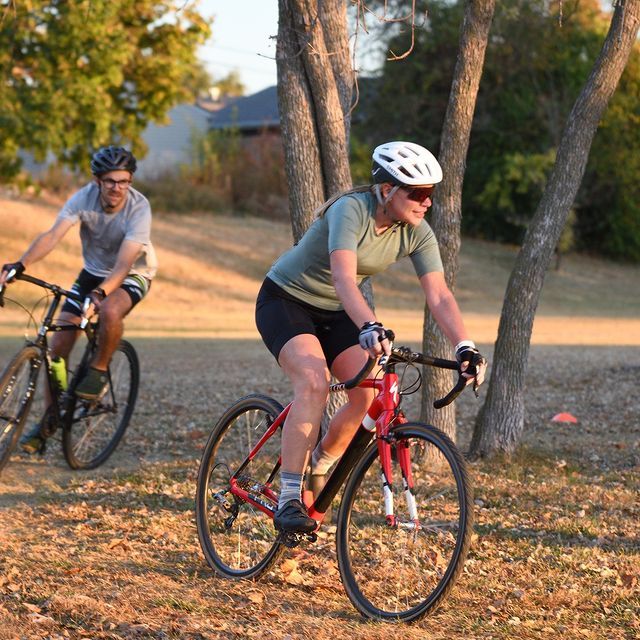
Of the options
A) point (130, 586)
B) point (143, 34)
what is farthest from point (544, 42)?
point (130, 586)

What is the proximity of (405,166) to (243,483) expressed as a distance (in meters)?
1.81

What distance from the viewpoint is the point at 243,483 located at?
18.3 ft

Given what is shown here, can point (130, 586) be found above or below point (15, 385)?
below

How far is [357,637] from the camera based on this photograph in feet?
14.5

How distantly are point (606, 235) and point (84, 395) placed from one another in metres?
36.3

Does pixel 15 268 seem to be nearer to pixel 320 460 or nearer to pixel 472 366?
pixel 320 460

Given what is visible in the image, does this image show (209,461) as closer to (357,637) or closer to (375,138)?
(357,637)

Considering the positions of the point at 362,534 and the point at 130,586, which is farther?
the point at 362,534

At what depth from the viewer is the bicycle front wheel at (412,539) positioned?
4.33 meters

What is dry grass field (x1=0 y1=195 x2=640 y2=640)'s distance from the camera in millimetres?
4645

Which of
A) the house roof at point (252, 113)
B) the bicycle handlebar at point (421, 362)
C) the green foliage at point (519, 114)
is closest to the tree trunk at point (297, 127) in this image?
the bicycle handlebar at point (421, 362)

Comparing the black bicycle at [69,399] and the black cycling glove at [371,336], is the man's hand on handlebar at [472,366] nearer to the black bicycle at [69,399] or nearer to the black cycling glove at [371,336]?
the black cycling glove at [371,336]

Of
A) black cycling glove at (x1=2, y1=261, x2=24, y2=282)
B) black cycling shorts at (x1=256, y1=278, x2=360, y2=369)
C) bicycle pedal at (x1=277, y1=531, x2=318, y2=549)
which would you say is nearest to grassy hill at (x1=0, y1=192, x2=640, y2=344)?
black cycling glove at (x1=2, y1=261, x2=24, y2=282)

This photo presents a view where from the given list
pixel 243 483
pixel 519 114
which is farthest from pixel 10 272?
pixel 519 114
